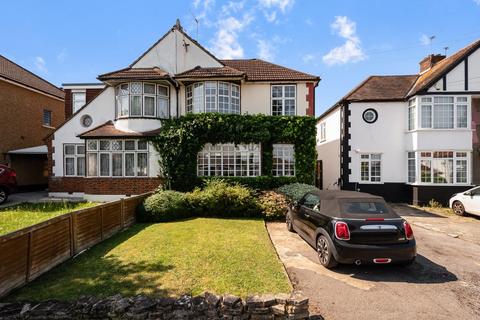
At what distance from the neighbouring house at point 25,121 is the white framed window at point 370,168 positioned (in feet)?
71.8

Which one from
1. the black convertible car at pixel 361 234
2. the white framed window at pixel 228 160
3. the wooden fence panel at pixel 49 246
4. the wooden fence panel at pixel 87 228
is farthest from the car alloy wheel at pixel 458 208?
the wooden fence panel at pixel 49 246

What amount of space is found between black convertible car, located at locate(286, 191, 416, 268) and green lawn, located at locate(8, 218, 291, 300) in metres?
1.30

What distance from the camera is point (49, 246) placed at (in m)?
6.00

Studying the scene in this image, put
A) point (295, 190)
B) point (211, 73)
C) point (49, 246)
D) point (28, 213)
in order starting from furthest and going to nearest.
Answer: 1. point (211, 73)
2. point (295, 190)
3. point (28, 213)
4. point (49, 246)

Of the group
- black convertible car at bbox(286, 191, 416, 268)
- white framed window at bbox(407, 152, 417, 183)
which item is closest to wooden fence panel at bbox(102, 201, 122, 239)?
black convertible car at bbox(286, 191, 416, 268)

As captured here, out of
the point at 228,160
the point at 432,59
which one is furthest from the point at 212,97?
the point at 432,59

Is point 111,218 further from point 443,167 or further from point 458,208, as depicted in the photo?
point 443,167

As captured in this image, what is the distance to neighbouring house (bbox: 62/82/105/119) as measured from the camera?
19000 millimetres

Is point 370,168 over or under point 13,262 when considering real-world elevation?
over

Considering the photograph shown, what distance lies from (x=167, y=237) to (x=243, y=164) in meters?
7.42

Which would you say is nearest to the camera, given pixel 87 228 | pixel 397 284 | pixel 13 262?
pixel 13 262

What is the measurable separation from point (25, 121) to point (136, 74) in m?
11.9

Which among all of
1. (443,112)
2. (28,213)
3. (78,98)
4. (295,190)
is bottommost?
(28,213)

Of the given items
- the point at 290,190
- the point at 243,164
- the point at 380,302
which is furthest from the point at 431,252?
the point at 243,164
